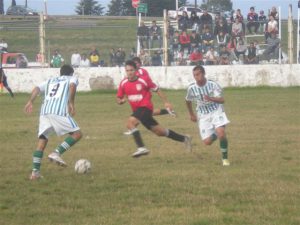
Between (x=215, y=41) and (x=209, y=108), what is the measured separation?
853 inches

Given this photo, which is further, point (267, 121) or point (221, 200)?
point (267, 121)

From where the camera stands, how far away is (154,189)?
32.4ft

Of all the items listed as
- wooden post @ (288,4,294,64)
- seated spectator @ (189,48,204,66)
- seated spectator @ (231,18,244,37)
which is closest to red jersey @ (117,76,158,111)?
seated spectator @ (189,48,204,66)

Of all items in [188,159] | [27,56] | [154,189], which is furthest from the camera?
[27,56]

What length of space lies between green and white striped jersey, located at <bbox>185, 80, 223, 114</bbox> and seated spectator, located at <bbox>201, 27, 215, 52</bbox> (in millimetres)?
21414

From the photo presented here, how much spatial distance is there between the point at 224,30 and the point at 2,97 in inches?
379

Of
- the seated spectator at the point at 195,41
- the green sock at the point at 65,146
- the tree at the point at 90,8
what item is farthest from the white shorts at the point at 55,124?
the tree at the point at 90,8

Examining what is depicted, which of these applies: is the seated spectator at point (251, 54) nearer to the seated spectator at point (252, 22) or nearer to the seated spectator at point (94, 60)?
the seated spectator at point (252, 22)

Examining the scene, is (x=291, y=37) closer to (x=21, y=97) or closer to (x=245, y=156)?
(x=21, y=97)

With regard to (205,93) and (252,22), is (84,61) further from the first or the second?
(205,93)

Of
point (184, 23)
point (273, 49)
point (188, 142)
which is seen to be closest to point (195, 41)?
point (184, 23)

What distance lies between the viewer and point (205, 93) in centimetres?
1247

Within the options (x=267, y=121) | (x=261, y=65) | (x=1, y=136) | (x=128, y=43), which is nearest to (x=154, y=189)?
(x=1, y=136)

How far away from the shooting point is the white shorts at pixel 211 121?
12492 mm
